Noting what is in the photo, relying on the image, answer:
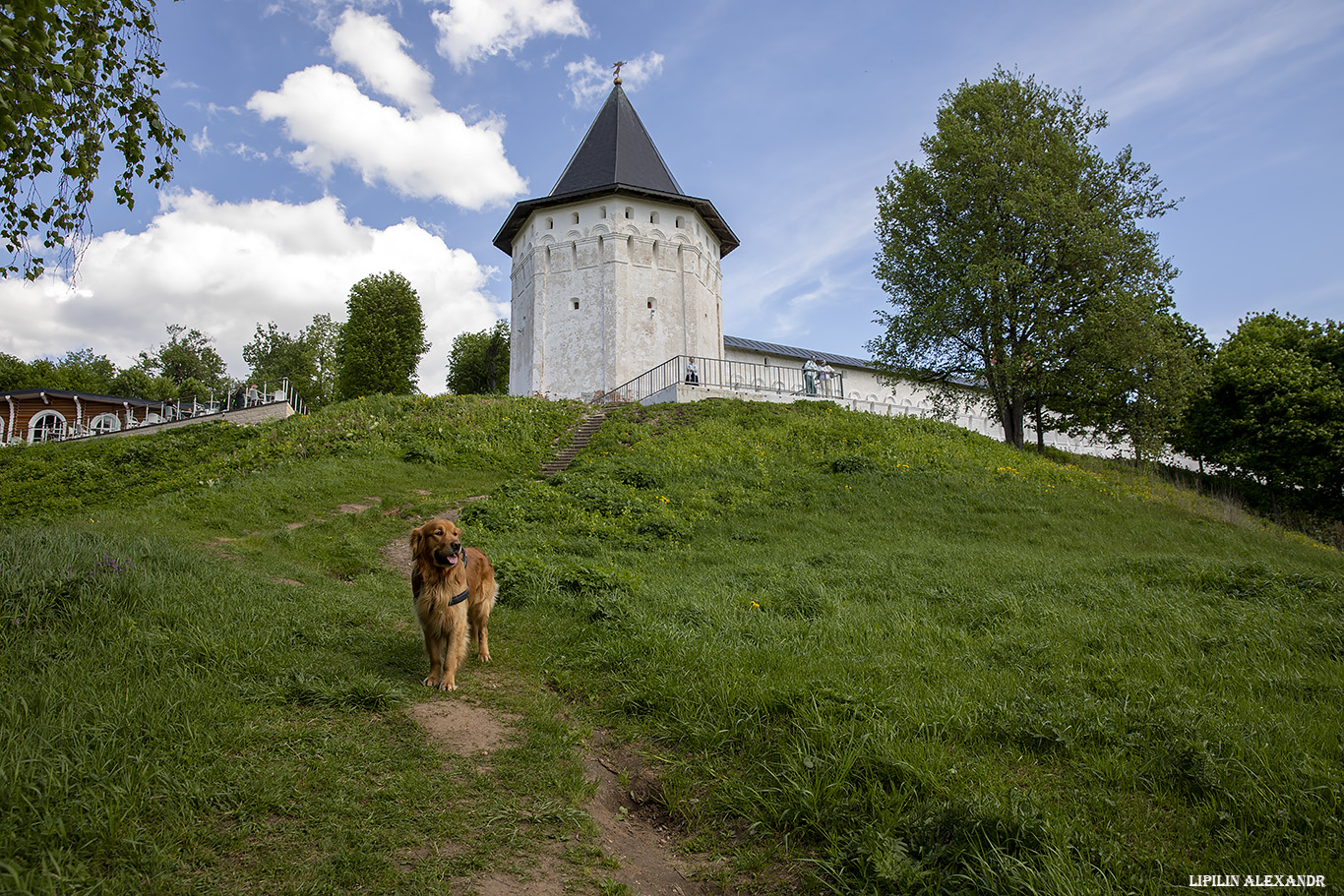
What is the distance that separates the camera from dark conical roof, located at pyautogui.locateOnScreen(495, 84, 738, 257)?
2961 centimetres

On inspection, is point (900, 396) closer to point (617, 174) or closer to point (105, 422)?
point (617, 174)

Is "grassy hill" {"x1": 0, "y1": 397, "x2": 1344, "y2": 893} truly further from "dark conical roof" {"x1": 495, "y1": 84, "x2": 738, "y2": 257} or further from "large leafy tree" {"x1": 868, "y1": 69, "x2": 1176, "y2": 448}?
"dark conical roof" {"x1": 495, "y1": 84, "x2": 738, "y2": 257}

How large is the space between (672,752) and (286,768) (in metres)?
1.96

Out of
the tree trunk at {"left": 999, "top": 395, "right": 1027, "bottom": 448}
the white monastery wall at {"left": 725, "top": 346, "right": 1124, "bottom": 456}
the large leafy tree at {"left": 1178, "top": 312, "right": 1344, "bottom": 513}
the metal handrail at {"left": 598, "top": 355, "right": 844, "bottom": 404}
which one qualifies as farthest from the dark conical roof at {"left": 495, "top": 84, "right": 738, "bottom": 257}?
the large leafy tree at {"left": 1178, "top": 312, "right": 1344, "bottom": 513}

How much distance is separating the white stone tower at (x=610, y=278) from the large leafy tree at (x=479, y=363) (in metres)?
15.3

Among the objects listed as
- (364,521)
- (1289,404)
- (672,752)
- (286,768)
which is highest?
(1289,404)

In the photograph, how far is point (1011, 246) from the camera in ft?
70.7

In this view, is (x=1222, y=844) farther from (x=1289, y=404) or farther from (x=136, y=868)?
(x=1289, y=404)

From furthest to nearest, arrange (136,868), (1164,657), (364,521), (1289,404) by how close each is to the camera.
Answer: (1289,404)
(364,521)
(1164,657)
(136,868)

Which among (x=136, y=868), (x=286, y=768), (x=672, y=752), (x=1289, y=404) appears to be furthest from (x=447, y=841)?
(x=1289, y=404)

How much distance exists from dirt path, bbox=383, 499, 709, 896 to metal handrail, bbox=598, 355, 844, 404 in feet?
65.0

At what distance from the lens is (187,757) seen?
3.05 m

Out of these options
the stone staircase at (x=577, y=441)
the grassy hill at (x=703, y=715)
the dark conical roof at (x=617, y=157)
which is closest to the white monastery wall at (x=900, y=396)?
the dark conical roof at (x=617, y=157)

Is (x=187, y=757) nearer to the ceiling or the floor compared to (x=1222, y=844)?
nearer to the ceiling
